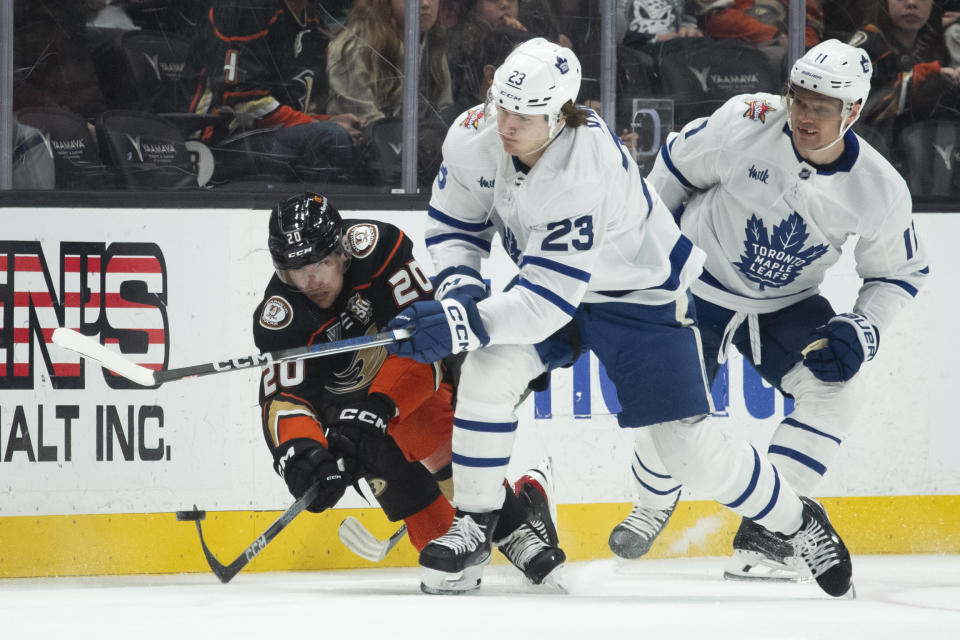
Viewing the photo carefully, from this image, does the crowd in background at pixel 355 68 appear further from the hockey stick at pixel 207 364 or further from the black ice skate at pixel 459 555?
the black ice skate at pixel 459 555

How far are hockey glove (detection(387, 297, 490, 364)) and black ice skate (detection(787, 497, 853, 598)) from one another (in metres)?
0.86

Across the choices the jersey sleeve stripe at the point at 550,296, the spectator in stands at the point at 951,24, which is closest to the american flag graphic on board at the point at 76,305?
the jersey sleeve stripe at the point at 550,296

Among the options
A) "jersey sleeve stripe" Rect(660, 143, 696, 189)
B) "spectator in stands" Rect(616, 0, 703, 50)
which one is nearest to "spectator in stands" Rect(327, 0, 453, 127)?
"spectator in stands" Rect(616, 0, 703, 50)

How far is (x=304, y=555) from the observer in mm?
3316

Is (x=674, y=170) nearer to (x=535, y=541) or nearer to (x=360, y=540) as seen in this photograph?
(x=535, y=541)

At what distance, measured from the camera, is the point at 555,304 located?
2.38 m

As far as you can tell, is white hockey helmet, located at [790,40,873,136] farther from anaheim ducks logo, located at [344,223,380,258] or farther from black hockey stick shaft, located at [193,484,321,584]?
black hockey stick shaft, located at [193,484,321,584]

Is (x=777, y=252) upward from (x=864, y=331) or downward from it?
upward

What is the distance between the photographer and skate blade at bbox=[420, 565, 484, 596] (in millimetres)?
2480

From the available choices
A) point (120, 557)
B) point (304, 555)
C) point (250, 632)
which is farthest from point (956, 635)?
point (120, 557)

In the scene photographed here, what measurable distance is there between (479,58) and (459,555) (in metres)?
1.83

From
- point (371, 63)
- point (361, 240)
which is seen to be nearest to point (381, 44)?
point (371, 63)

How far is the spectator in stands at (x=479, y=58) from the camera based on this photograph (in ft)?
12.1

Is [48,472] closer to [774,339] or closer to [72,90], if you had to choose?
[72,90]
